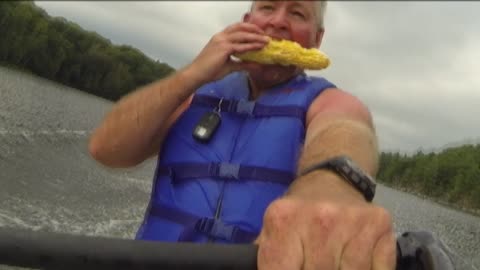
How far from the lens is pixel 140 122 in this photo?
1896 mm

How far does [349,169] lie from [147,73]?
5.66 feet

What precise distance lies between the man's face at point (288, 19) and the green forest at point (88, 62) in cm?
58

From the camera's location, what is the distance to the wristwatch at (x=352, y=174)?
1069mm

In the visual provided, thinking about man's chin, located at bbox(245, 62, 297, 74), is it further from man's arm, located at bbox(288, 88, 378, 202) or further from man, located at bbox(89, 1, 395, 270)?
man's arm, located at bbox(288, 88, 378, 202)

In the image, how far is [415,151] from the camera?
5.67ft

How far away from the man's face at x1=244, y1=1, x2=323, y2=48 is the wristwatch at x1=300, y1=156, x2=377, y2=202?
1.73ft

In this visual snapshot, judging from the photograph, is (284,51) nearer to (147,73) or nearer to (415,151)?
(415,151)

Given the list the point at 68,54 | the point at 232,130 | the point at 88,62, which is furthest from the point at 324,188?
the point at 88,62

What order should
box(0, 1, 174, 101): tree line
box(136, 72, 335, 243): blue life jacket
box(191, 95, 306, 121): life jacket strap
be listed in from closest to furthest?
box(136, 72, 335, 243): blue life jacket
box(191, 95, 306, 121): life jacket strap
box(0, 1, 174, 101): tree line

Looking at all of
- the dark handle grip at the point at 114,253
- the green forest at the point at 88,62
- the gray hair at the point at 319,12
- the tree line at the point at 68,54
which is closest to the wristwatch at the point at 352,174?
the dark handle grip at the point at 114,253

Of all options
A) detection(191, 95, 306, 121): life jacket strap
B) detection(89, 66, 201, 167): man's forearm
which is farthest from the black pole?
detection(191, 95, 306, 121): life jacket strap

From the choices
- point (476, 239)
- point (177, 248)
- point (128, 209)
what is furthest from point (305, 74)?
point (128, 209)

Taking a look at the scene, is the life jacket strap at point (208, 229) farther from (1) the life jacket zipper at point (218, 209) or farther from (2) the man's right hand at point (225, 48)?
(2) the man's right hand at point (225, 48)

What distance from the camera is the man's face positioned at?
157 centimetres
